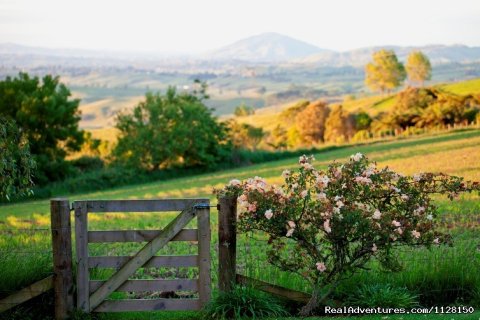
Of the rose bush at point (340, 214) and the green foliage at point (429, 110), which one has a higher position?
the rose bush at point (340, 214)

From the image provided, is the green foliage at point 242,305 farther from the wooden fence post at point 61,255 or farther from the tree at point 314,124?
the tree at point 314,124

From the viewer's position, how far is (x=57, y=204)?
9250 mm

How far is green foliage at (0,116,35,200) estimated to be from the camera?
9906 mm

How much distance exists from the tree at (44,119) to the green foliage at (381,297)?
41341 mm

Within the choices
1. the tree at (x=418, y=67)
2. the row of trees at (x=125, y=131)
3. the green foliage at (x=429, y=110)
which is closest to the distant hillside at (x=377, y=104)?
the green foliage at (x=429, y=110)

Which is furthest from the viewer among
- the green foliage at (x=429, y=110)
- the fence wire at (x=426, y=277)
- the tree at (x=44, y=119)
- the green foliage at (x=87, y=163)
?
the green foliage at (x=429, y=110)

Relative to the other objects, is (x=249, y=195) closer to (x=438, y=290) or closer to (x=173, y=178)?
(x=438, y=290)

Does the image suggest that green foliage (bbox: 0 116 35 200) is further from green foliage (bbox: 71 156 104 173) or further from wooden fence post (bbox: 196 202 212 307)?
green foliage (bbox: 71 156 104 173)

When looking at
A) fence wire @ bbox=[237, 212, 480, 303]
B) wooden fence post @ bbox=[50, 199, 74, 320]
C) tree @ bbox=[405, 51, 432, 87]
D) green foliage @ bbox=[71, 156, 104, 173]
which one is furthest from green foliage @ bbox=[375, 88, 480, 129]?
tree @ bbox=[405, 51, 432, 87]

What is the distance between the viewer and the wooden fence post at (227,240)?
9227 millimetres

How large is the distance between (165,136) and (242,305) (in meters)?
43.5

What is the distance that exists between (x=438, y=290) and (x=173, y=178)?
42747 millimetres

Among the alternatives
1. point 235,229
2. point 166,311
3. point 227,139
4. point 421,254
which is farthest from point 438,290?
point 227,139

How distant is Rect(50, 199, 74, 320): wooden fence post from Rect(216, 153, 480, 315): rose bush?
7.53ft
